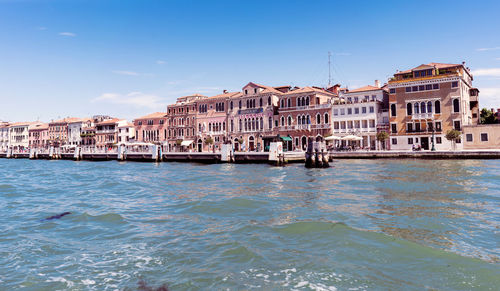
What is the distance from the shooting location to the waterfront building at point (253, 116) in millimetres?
48031

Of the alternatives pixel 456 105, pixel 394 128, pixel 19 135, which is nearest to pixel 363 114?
pixel 394 128

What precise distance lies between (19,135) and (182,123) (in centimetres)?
5456

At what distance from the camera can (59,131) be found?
77.6 metres

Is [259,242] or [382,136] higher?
[382,136]

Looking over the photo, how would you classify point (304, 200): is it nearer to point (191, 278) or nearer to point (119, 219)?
point (119, 219)

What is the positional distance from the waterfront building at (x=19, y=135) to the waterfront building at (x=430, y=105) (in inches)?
3357

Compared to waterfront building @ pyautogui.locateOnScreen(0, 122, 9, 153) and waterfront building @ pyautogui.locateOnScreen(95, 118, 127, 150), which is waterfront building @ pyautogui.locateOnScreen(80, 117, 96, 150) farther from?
waterfront building @ pyautogui.locateOnScreen(0, 122, 9, 153)

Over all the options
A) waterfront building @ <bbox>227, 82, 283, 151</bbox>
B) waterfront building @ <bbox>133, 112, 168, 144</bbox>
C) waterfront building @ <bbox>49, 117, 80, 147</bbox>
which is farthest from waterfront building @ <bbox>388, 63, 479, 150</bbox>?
waterfront building @ <bbox>49, 117, 80, 147</bbox>

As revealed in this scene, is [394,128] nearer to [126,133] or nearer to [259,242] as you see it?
[259,242]

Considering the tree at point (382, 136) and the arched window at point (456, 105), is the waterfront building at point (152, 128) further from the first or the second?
the arched window at point (456, 105)

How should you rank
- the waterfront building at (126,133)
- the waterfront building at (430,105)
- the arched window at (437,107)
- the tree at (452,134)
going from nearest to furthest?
the tree at (452,134)
the waterfront building at (430,105)
the arched window at (437,107)
the waterfront building at (126,133)

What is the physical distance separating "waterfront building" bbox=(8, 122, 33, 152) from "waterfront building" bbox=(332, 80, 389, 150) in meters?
78.3

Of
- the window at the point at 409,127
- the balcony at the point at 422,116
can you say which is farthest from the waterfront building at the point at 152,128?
the balcony at the point at 422,116

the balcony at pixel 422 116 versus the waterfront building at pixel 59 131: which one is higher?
the waterfront building at pixel 59 131
